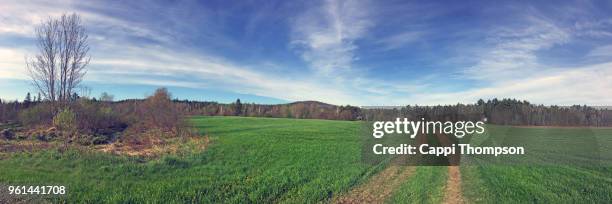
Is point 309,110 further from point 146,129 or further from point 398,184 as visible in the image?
point 398,184

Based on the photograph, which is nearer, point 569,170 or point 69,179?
point 69,179

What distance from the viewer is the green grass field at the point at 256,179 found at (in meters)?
9.34

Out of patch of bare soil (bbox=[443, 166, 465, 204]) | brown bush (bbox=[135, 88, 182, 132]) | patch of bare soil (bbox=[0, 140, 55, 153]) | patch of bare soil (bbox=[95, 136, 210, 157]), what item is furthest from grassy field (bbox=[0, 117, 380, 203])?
brown bush (bbox=[135, 88, 182, 132])

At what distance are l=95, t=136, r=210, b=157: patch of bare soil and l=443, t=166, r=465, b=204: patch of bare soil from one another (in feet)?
32.6

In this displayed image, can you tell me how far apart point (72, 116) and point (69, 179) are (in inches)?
447

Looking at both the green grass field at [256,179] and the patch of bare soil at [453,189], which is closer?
the green grass field at [256,179]

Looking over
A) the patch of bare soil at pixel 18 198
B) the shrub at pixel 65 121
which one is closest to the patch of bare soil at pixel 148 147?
the shrub at pixel 65 121

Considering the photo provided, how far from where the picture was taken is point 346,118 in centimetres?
5259

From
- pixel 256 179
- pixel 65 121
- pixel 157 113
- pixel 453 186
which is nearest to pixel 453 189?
pixel 453 186

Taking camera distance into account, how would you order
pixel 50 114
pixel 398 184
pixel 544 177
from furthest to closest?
1. pixel 50 114
2. pixel 544 177
3. pixel 398 184

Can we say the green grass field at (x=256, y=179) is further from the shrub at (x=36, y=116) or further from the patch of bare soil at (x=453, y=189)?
the shrub at (x=36, y=116)

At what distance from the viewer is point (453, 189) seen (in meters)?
11.0

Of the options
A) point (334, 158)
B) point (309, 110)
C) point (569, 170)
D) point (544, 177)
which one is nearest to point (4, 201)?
point (334, 158)

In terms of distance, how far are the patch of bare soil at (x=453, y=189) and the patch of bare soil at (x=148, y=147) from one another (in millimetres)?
9939
